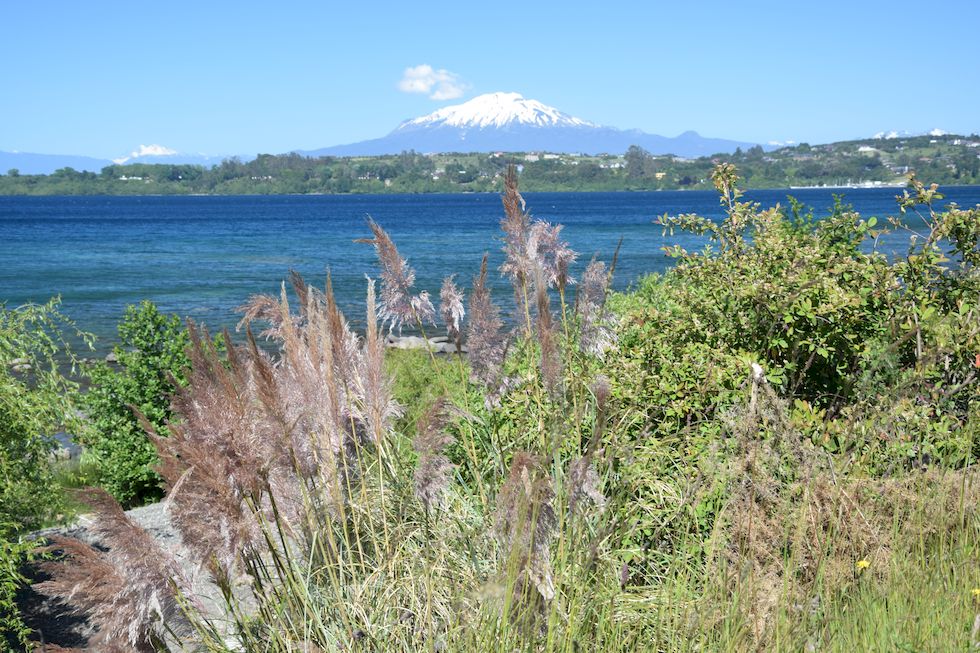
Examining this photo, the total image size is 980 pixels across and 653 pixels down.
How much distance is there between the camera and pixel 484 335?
144 inches

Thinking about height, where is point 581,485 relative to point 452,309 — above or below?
below

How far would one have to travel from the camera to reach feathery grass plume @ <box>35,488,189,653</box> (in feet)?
7.65

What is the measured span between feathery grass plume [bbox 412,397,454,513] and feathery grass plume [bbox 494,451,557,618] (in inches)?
17.9

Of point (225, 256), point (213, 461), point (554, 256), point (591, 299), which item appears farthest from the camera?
point (225, 256)

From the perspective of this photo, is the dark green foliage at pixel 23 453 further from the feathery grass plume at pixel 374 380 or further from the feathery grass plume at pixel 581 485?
the feathery grass plume at pixel 581 485

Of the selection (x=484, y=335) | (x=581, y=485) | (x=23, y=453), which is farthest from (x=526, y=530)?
(x=23, y=453)

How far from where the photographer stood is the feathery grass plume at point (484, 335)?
3.63 meters

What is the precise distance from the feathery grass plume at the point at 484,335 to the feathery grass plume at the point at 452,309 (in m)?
0.15

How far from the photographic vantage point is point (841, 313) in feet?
16.6

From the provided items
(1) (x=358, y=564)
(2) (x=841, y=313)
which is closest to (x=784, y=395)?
(2) (x=841, y=313)

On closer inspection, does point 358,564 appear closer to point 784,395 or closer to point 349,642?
point 349,642

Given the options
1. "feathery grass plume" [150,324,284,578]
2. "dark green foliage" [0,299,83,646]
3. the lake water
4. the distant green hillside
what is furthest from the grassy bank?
the distant green hillside

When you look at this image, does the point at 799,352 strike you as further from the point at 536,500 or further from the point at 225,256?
the point at 225,256

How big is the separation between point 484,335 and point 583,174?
16815cm
